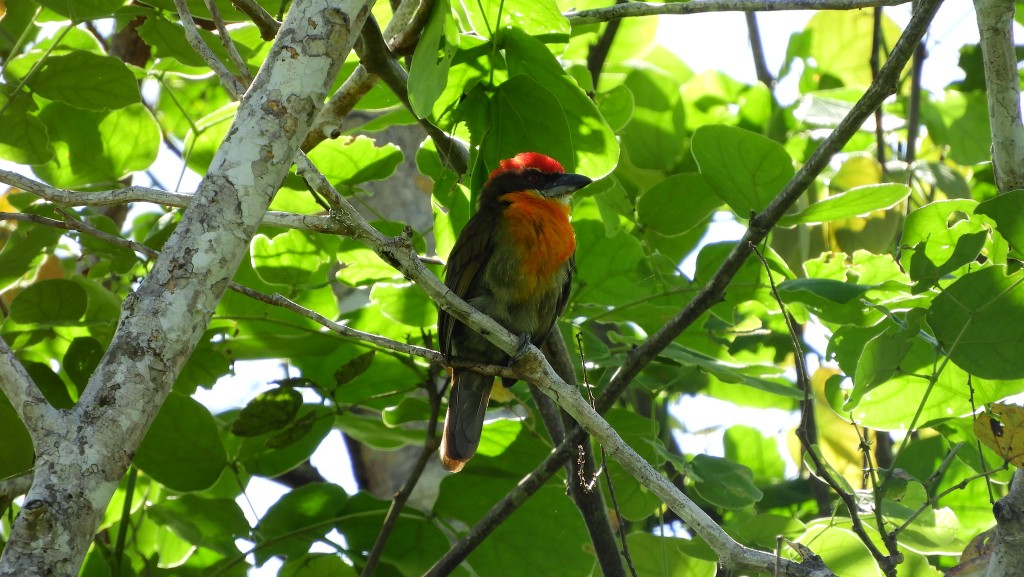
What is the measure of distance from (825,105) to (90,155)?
2.86m

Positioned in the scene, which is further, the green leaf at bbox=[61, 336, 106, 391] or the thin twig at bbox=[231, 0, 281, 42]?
the green leaf at bbox=[61, 336, 106, 391]

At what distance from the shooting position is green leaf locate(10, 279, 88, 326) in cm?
316

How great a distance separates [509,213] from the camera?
3.71m

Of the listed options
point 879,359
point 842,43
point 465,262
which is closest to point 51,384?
point 465,262

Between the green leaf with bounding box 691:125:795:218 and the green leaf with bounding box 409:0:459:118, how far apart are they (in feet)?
3.25

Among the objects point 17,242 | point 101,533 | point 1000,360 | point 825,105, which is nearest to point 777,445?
point 825,105

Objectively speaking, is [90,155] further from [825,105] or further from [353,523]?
[825,105]

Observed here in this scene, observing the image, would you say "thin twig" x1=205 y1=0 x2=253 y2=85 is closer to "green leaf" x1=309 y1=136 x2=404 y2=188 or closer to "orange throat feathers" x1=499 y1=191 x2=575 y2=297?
"green leaf" x1=309 y1=136 x2=404 y2=188

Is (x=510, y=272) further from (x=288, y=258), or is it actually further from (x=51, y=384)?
(x=51, y=384)

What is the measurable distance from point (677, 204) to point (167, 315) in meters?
2.19

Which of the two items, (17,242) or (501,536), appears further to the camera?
(501,536)

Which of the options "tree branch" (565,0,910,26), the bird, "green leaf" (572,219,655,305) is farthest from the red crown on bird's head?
"tree branch" (565,0,910,26)

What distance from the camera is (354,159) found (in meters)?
3.42

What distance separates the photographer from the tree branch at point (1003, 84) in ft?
9.23
